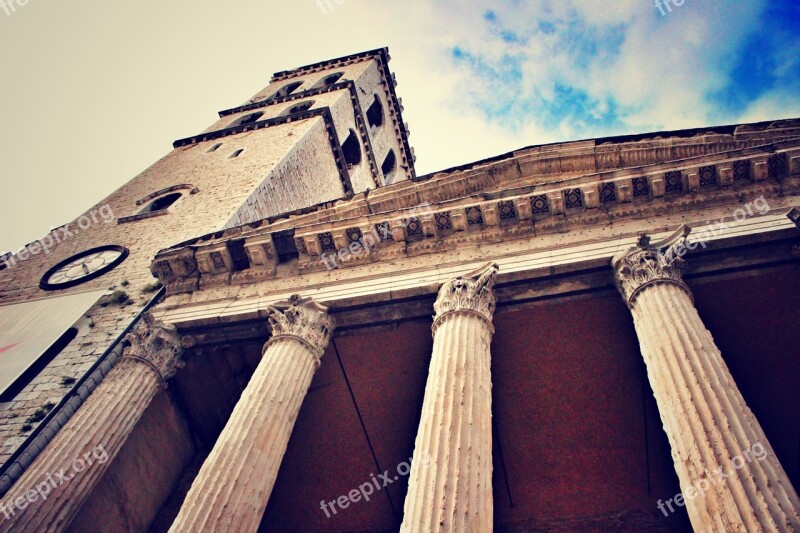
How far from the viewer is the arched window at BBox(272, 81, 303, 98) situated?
1206 inches

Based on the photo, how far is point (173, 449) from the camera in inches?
453

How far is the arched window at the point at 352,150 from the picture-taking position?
94.8 ft

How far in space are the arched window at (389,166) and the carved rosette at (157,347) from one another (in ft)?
84.3

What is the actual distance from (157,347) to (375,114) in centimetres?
2574

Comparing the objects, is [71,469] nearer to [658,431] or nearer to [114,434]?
[114,434]

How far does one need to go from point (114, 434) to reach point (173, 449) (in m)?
3.23

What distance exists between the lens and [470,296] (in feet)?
29.0

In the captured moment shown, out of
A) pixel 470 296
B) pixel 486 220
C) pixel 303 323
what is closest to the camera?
pixel 470 296

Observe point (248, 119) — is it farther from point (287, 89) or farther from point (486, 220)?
point (486, 220)

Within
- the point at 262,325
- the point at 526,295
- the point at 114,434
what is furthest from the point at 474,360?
the point at 114,434

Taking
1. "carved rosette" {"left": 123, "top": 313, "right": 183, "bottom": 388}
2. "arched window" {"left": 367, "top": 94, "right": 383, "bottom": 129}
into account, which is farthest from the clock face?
"arched window" {"left": 367, "top": 94, "right": 383, "bottom": 129}
